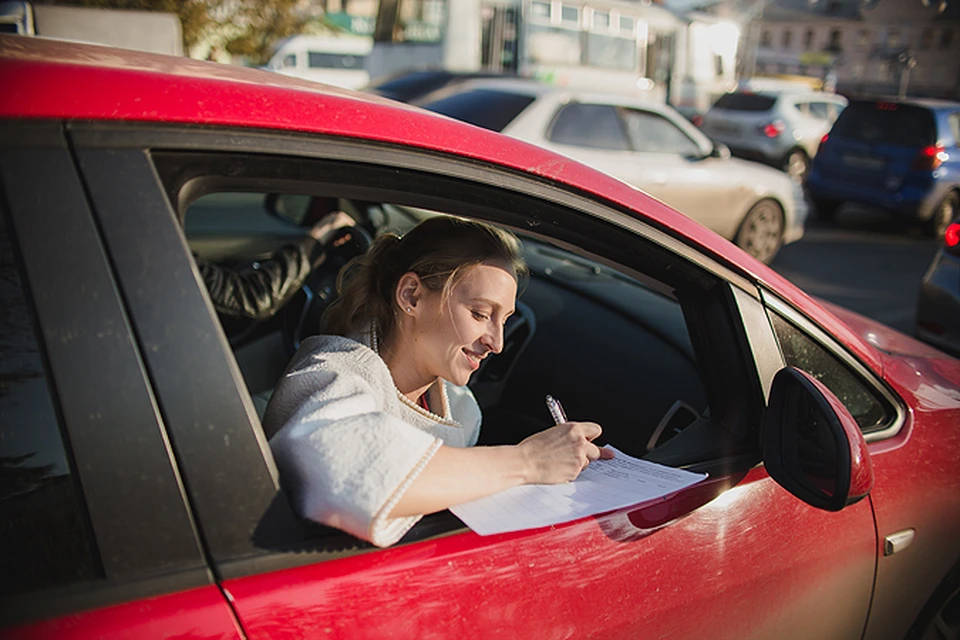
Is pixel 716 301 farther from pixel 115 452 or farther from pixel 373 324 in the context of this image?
pixel 115 452

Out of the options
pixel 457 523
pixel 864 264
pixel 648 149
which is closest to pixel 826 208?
pixel 864 264

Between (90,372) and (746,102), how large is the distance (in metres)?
15.1

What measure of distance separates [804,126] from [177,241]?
15162 mm

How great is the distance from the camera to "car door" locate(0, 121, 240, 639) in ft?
2.99

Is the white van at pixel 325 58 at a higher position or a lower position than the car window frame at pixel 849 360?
higher

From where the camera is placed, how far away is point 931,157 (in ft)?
31.5

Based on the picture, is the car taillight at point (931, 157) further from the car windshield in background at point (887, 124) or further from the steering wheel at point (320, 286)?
the steering wheel at point (320, 286)

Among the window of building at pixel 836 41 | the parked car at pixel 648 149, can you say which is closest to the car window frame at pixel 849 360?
the parked car at pixel 648 149

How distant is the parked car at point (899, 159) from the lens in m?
9.68

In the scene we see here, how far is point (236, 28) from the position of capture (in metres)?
15.2

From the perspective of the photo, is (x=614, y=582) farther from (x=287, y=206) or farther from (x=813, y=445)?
(x=287, y=206)

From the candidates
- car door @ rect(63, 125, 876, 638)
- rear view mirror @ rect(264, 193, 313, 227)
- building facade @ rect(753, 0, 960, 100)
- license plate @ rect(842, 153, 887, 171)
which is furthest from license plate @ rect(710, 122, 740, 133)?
car door @ rect(63, 125, 876, 638)

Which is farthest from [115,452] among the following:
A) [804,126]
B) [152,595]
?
[804,126]

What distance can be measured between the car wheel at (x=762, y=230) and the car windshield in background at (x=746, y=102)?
6731 mm
